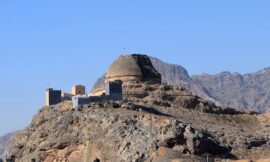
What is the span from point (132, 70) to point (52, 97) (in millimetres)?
7641

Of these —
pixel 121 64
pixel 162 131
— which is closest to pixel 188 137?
pixel 162 131

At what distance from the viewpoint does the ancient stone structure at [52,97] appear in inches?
3073

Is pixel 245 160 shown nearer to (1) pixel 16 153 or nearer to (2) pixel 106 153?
(2) pixel 106 153

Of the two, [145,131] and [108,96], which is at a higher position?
[108,96]

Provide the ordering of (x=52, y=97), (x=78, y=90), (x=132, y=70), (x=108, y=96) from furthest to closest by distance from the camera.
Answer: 1. (x=78, y=90)
2. (x=132, y=70)
3. (x=52, y=97)
4. (x=108, y=96)

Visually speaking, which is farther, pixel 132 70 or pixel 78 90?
pixel 78 90

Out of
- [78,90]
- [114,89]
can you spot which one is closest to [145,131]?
[114,89]

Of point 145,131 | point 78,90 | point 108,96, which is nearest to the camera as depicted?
point 145,131

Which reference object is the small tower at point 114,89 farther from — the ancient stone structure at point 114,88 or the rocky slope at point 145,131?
the rocky slope at point 145,131

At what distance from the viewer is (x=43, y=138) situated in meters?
67.5

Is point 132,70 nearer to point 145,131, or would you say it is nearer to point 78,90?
point 78,90

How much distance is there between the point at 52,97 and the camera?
7856 cm

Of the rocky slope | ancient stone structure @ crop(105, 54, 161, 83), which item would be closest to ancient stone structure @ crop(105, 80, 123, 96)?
the rocky slope

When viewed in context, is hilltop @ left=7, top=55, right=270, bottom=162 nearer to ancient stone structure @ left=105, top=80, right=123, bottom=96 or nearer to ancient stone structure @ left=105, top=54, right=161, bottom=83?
ancient stone structure @ left=105, top=54, right=161, bottom=83
